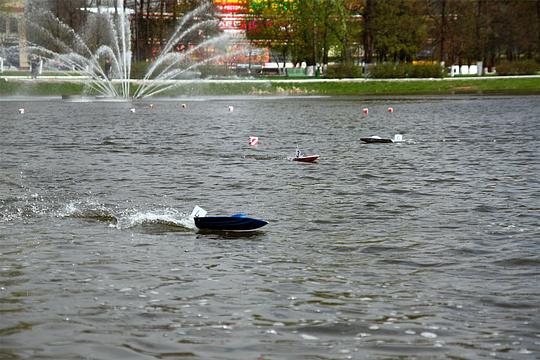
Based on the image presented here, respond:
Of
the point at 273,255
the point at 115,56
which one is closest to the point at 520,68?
the point at 115,56

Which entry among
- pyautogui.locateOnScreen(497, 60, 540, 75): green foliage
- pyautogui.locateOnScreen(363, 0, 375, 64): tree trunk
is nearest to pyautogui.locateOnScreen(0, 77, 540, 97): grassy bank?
pyautogui.locateOnScreen(497, 60, 540, 75): green foliage

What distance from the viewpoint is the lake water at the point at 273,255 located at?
10164 mm

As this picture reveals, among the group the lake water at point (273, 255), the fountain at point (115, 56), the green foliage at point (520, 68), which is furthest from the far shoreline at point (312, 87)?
the lake water at point (273, 255)

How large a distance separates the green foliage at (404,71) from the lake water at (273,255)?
177 feet

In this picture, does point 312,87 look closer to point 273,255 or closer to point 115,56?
point 115,56

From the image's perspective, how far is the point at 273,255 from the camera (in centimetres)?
1434

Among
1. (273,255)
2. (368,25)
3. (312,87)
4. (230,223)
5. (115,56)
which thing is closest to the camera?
(273,255)

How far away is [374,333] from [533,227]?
23.2 feet

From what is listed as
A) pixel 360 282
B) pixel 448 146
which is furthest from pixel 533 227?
pixel 448 146

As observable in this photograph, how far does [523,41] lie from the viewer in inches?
4072

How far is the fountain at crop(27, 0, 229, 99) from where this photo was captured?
7581 cm

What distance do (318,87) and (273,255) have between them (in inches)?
2606

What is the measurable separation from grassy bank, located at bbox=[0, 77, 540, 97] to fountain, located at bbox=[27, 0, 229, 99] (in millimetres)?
1726

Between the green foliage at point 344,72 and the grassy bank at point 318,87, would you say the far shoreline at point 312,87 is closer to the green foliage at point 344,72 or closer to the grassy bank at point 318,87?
the grassy bank at point 318,87
